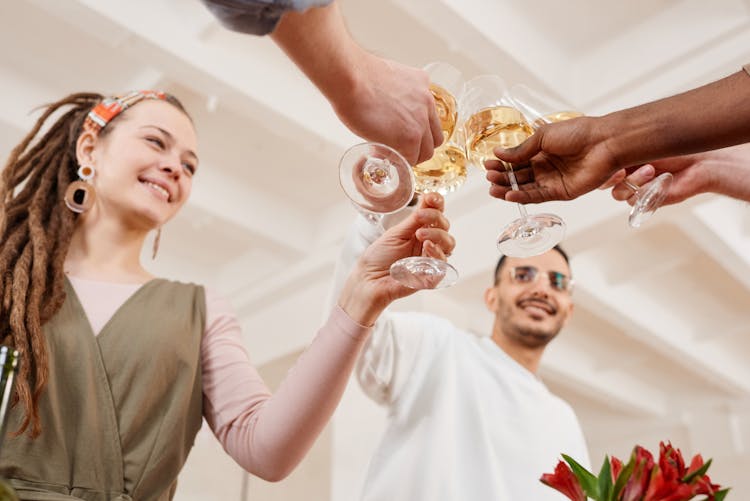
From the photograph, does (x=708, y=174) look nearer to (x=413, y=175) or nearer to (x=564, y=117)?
(x=564, y=117)

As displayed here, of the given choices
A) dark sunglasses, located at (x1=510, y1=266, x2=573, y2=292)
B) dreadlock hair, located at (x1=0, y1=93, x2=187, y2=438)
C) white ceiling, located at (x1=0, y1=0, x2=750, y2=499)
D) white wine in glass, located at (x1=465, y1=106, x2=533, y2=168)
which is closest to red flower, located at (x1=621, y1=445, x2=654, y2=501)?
white wine in glass, located at (x1=465, y1=106, x2=533, y2=168)

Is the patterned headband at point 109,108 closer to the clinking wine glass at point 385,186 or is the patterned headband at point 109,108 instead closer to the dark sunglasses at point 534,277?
the clinking wine glass at point 385,186

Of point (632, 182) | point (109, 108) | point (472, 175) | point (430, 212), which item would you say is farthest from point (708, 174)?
point (472, 175)

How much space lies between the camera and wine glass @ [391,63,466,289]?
3.80 feet

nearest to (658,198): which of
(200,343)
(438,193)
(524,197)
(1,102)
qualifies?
(524,197)

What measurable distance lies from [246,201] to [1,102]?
57.0 inches

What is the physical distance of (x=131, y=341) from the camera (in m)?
1.31

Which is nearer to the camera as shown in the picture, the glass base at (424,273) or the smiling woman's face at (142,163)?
the glass base at (424,273)

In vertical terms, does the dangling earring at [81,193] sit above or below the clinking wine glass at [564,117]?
below

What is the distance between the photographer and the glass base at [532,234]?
46.3 inches

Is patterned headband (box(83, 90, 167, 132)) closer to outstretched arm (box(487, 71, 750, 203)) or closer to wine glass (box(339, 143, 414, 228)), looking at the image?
wine glass (box(339, 143, 414, 228))

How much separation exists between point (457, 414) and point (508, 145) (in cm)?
113

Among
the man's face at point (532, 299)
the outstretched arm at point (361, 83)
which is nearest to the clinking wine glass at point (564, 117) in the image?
the outstretched arm at point (361, 83)

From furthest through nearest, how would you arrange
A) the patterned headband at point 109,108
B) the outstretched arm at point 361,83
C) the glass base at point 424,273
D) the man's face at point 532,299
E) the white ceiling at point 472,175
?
1. the white ceiling at point 472,175
2. the man's face at point 532,299
3. the patterned headband at point 109,108
4. the glass base at point 424,273
5. the outstretched arm at point 361,83
